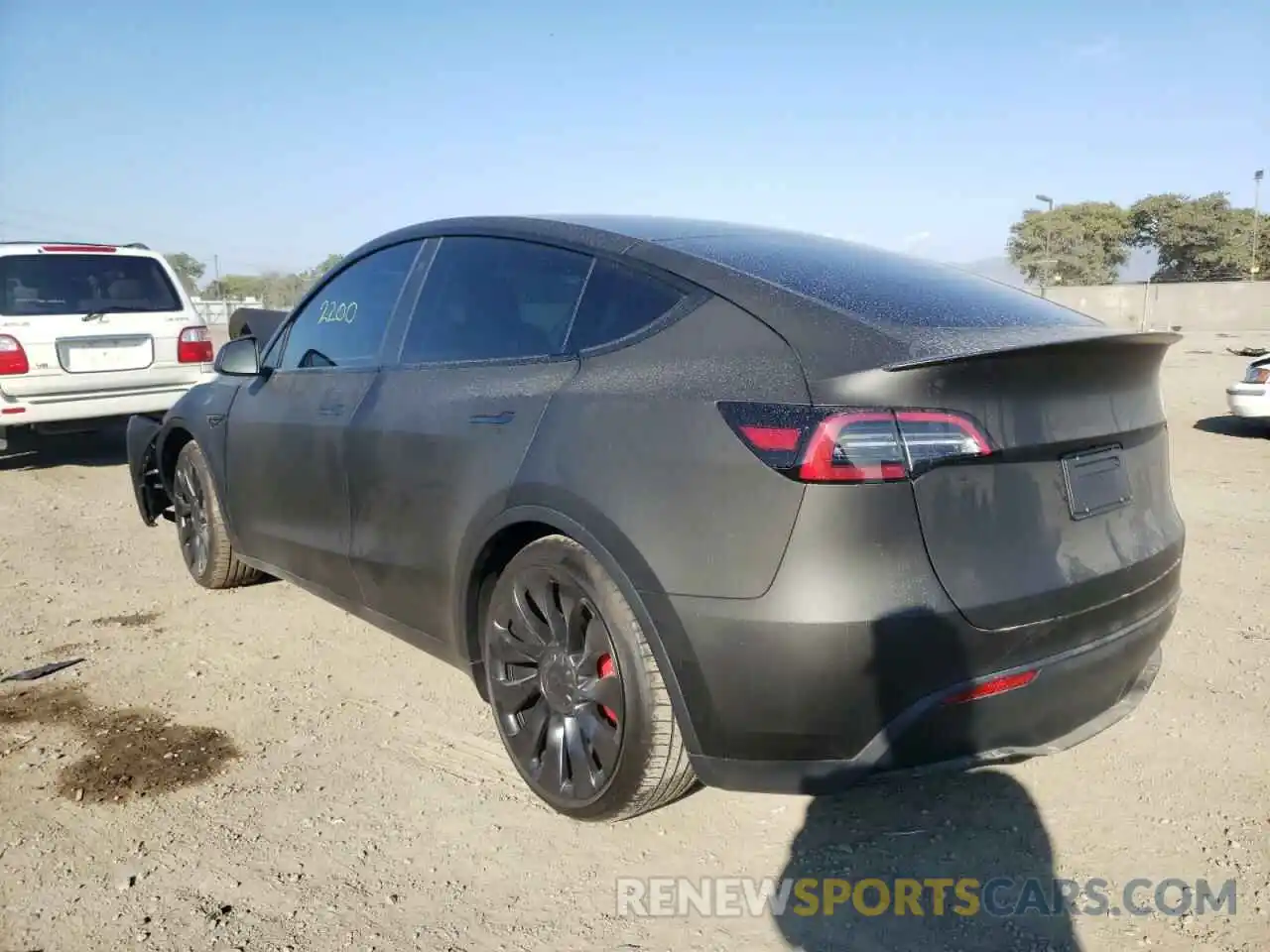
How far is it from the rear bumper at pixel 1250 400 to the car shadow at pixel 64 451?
33.0ft

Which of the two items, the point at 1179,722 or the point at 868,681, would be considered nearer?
the point at 868,681

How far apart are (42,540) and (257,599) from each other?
2.12 metres

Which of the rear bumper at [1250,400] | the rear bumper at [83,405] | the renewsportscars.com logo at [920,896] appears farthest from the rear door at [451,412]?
the rear bumper at [1250,400]

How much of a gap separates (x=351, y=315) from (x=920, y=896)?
2.78 meters

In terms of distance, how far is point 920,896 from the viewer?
234cm

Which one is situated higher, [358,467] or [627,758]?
[358,467]

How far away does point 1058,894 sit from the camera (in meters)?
2.33

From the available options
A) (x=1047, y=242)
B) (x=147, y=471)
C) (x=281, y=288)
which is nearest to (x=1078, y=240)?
(x=1047, y=242)

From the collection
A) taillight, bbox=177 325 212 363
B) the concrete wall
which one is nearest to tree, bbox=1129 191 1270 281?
the concrete wall

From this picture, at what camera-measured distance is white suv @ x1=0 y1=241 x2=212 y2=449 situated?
7.62 m

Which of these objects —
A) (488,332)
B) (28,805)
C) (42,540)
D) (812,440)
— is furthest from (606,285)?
(42,540)

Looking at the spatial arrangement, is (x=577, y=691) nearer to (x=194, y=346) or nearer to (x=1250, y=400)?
(x=194, y=346)

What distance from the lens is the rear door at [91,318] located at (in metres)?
7.65

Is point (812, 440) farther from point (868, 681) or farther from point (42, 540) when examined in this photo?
point (42, 540)
